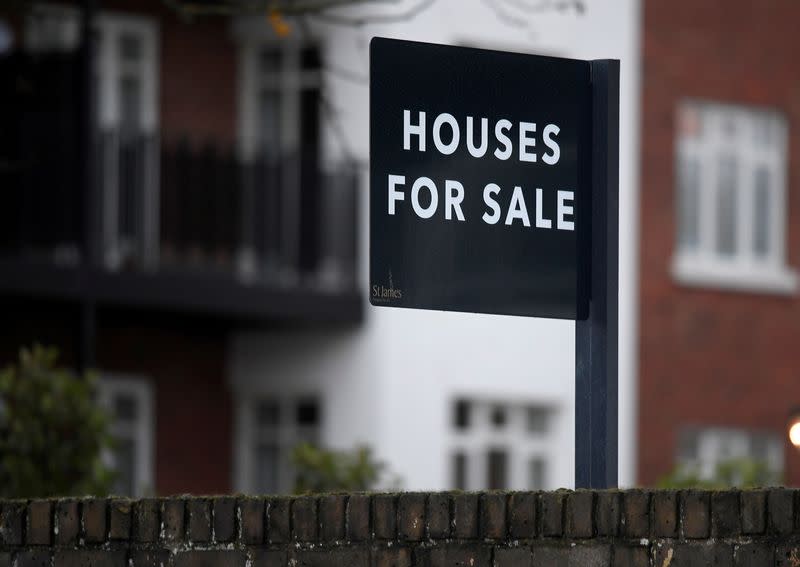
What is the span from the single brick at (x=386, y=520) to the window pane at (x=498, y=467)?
577 inches

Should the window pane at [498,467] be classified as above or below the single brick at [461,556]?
below

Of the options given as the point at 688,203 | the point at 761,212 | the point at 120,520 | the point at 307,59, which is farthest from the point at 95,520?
the point at 761,212

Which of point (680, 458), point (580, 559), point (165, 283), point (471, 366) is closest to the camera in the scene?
point (580, 559)

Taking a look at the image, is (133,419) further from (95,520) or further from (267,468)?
(95,520)

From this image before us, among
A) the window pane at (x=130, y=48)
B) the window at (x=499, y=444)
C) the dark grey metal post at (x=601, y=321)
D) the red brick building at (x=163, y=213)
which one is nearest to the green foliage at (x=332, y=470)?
the red brick building at (x=163, y=213)

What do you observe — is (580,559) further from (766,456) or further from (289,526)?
(766,456)

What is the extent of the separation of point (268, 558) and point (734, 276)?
1685 centimetres

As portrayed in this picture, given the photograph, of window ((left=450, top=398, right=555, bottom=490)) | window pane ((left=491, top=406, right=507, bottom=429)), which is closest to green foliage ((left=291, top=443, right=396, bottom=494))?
window ((left=450, top=398, right=555, bottom=490))

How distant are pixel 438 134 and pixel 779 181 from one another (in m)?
17.3

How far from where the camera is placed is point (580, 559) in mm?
6078

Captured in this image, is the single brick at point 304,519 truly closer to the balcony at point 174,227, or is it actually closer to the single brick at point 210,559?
the single brick at point 210,559

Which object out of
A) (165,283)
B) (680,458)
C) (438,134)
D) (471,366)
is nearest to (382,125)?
(438,134)

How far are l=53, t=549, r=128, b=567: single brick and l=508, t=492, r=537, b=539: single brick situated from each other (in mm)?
1168

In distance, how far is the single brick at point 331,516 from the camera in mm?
6227
